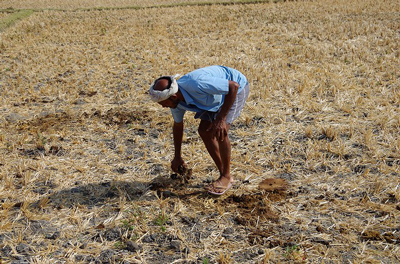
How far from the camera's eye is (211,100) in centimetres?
373

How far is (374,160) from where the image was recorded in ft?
15.3

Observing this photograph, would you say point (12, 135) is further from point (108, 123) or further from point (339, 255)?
point (339, 255)

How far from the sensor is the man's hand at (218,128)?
3727 millimetres

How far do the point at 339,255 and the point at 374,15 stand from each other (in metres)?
11.8

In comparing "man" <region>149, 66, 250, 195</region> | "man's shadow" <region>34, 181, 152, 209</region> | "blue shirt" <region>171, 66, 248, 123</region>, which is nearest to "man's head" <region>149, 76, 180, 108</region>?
"man" <region>149, 66, 250, 195</region>

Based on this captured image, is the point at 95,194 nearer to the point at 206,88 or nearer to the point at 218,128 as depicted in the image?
the point at 218,128

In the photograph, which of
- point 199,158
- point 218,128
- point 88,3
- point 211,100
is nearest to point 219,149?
point 218,128

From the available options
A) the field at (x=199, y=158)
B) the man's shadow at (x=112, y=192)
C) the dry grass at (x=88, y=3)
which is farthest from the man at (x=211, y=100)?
the dry grass at (x=88, y=3)

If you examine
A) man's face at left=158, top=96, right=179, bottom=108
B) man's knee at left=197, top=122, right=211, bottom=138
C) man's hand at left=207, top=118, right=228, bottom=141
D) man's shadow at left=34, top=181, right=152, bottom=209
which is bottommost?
man's shadow at left=34, top=181, right=152, bottom=209

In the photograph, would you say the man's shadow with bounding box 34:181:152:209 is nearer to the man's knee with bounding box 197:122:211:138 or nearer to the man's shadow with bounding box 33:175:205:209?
the man's shadow with bounding box 33:175:205:209

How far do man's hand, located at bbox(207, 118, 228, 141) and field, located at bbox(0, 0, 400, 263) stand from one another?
0.69 meters

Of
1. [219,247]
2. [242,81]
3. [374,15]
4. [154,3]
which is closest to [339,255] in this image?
[219,247]

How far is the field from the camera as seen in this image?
348 centimetres

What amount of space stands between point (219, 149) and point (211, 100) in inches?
22.7
